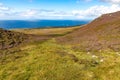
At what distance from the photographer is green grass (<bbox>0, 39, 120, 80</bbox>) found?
87.0 feet

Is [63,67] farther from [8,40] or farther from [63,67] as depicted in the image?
[8,40]

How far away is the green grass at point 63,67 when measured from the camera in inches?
1045

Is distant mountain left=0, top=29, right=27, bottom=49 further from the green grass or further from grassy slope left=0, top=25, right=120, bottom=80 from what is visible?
the green grass

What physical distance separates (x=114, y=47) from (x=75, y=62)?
12.4 metres

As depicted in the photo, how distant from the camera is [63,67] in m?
30.2

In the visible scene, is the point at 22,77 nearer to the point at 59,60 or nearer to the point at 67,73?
the point at 67,73

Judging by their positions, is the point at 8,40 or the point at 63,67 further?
the point at 8,40

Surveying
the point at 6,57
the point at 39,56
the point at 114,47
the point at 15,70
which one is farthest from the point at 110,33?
the point at 15,70

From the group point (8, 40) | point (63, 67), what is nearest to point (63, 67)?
point (63, 67)

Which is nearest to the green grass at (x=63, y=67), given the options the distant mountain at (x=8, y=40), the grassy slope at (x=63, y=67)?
the grassy slope at (x=63, y=67)

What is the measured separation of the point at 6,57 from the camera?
38938mm

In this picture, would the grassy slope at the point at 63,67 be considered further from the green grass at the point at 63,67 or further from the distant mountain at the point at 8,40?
the distant mountain at the point at 8,40

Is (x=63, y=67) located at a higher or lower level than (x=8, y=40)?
lower

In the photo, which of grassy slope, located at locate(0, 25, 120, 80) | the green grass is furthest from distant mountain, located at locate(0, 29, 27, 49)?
the green grass
